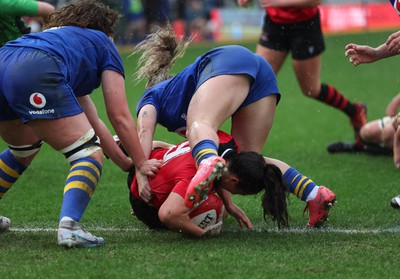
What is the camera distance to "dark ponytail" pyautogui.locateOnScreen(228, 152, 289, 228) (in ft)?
15.0

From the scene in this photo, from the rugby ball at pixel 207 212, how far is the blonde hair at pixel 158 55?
145cm

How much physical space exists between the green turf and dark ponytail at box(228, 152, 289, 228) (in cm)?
20

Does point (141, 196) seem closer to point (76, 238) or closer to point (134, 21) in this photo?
point (76, 238)

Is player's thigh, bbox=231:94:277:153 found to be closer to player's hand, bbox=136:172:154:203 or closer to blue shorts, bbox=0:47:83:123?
player's hand, bbox=136:172:154:203

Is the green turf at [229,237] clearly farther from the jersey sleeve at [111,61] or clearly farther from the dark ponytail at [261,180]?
the jersey sleeve at [111,61]

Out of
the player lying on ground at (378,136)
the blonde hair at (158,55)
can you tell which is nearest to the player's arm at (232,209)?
the blonde hair at (158,55)

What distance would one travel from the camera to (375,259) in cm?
417

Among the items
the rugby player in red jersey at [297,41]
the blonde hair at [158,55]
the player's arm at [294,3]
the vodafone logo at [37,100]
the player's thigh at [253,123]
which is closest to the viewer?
the vodafone logo at [37,100]

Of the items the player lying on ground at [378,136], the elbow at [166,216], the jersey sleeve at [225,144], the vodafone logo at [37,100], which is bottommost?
the player lying on ground at [378,136]

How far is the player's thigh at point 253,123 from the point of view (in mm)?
5258

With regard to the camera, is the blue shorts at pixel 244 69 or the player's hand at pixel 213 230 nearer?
the player's hand at pixel 213 230

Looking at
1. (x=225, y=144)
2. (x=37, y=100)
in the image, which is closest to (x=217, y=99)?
(x=225, y=144)

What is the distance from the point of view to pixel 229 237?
4793 mm

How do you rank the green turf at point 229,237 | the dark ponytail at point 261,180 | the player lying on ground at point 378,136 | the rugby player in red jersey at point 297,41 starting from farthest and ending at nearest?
the rugby player in red jersey at point 297,41
the player lying on ground at point 378,136
the dark ponytail at point 261,180
the green turf at point 229,237
